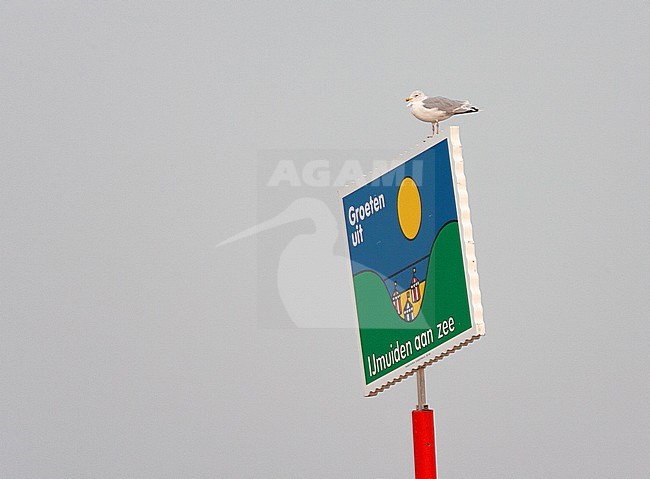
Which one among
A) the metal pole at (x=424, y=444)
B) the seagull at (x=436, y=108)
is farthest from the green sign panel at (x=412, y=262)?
the seagull at (x=436, y=108)

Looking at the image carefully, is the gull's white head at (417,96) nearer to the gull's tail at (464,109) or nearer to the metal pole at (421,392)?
the gull's tail at (464,109)

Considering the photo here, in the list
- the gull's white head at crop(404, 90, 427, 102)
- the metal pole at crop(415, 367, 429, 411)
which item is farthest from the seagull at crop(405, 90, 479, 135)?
the metal pole at crop(415, 367, 429, 411)

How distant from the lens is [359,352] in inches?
235

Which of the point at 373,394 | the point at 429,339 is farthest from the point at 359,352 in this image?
the point at 429,339

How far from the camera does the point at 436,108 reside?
5.71 meters

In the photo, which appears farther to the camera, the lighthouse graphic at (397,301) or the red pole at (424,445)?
the lighthouse graphic at (397,301)

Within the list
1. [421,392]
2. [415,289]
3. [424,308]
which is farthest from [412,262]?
[421,392]

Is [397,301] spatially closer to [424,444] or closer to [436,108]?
[424,444]

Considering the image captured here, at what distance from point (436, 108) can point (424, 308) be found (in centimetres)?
90

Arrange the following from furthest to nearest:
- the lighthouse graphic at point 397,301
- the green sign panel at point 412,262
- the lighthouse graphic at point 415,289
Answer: the lighthouse graphic at point 397,301 < the lighthouse graphic at point 415,289 < the green sign panel at point 412,262

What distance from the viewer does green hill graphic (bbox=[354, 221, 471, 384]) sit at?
5.16 meters

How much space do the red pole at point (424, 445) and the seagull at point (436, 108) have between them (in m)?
1.25

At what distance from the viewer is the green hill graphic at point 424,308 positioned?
5.16 metres

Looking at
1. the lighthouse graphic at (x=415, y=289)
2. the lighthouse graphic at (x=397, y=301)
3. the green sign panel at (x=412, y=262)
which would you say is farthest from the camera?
the lighthouse graphic at (x=397, y=301)
